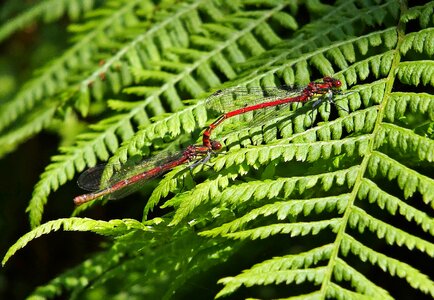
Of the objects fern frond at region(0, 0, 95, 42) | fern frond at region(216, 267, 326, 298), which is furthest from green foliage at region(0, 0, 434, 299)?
fern frond at region(0, 0, 95, 42)

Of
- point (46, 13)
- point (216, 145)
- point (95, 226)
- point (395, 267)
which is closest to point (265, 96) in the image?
point (216, 145)

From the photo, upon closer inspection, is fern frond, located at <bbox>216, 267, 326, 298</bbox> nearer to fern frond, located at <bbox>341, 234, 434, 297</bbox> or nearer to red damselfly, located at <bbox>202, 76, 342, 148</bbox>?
fern frond, located at <bbox>341, 234, 434, 297</bbox>

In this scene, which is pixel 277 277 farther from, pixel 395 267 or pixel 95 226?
pixel 95 226

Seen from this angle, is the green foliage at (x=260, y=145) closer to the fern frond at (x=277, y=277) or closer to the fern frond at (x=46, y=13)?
the fern frond at (x=277, y=277)

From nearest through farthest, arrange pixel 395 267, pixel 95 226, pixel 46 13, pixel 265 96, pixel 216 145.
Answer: pixel 395 267, pixel 95 226, pixel 216 145, pixel 265 96, pixel 46 13

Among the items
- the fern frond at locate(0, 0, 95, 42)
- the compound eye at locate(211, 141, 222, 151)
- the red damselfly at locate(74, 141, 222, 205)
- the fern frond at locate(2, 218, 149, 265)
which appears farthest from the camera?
the fern frond at locate(0, 0, 95, 42)

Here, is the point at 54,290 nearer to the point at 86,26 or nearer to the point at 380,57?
the point at 86,26
